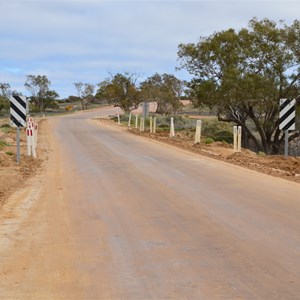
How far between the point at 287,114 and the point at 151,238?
36.6 ft

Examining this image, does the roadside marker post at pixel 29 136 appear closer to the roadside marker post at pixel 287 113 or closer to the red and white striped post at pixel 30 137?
the red and white striped post at pixel 30 137

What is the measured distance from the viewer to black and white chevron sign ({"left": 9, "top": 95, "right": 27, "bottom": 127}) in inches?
603

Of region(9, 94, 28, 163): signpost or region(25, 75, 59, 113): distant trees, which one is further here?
region(25, 75, 59, 113): distant trees

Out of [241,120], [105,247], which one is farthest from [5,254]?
[241,120]

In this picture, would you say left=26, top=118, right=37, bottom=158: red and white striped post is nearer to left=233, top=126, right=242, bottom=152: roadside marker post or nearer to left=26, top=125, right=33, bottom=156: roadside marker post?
left=26, top=125, right=33, bottom=156: roadside marker post

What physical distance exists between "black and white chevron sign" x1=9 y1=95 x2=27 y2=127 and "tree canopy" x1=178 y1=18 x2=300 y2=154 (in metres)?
18.5

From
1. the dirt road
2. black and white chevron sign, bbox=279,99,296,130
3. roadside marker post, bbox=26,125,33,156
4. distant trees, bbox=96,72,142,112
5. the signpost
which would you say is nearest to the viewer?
the dirt road

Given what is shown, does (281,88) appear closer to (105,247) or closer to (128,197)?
(128,197)

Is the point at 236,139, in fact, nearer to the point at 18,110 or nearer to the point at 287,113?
the point at 287,113

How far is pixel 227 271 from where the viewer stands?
5215 millimetres

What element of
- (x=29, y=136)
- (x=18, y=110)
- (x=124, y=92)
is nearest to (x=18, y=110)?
(x=18, y=110)

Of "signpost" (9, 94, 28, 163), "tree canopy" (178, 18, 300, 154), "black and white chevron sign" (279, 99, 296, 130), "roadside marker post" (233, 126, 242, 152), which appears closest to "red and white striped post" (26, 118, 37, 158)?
"signpost" (9, 94, 28, 163)

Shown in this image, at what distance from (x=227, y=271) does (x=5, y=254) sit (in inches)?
109

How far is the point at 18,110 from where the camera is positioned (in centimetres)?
1537
